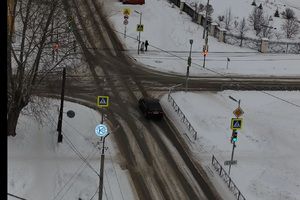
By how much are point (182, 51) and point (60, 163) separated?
84.3 feet

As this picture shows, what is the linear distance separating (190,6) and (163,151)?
3555 cm

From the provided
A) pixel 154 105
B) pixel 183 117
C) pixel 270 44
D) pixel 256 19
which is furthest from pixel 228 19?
pixel 154 105

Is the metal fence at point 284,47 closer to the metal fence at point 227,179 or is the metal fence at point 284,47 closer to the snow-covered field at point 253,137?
the snow-covered field at point 253,137

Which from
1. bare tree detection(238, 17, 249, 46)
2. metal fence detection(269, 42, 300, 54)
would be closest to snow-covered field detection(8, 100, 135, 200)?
bare tree detection(238, 17, 249, 46)

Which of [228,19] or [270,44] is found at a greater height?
[228,19]

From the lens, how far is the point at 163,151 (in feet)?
100

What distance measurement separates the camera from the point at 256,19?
58.5 m

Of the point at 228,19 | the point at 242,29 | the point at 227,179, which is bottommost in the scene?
the point at 227,179

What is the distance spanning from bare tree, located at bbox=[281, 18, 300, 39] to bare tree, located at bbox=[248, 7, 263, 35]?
9.70 feet

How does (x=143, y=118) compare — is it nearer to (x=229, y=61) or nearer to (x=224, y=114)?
(x=224, y=114)

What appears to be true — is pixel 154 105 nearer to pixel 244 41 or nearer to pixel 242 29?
pixel 244 41

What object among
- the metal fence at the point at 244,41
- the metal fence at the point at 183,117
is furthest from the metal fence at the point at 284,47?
the metal fence at the point at 183,117

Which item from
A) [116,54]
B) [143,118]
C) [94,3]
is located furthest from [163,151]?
[94,3]

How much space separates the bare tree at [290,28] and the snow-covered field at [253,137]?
1652cm
